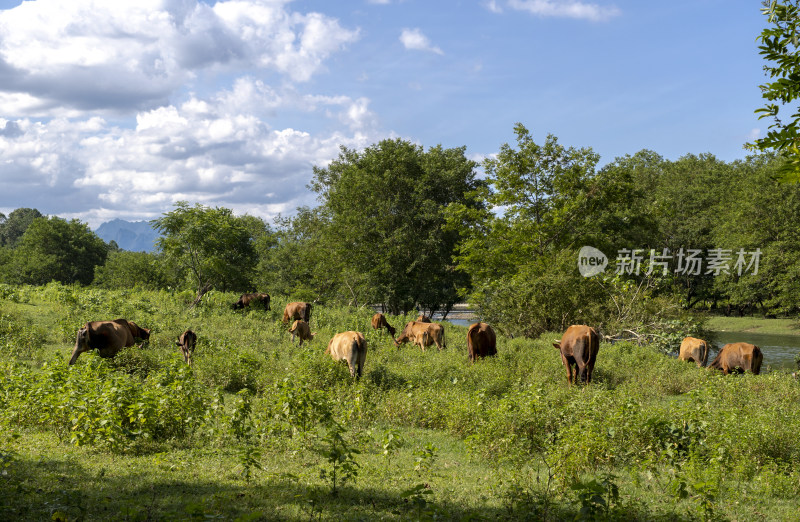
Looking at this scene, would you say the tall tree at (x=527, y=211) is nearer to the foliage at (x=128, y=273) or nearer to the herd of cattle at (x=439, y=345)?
the herd of cattle at (x=439, y=345)

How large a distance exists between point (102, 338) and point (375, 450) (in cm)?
984

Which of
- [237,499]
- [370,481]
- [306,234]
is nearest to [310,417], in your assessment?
[370,481]

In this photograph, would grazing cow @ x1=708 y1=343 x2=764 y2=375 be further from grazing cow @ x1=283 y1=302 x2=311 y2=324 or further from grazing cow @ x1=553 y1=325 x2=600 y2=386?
grazing cow @ x1=283 y1=302 x2=311 y2=324

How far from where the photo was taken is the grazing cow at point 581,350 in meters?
15.5

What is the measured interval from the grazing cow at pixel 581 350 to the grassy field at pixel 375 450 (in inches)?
63.7

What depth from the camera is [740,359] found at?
60.6ft

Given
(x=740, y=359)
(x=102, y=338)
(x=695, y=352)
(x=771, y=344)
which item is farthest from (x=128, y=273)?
(x=771, y=344)

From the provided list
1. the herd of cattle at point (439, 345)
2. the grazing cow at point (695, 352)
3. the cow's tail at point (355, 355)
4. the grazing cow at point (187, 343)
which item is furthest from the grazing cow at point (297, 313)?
the grazing cow at point (695, 352)

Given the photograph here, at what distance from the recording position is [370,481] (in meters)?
7.64

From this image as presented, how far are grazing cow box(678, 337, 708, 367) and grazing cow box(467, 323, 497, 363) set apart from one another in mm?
7708

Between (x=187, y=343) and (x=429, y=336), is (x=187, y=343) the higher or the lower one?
the lower one

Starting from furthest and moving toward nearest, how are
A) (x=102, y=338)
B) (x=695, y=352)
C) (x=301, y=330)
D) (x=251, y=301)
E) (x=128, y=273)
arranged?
(x=128, y=273) → (x=251, y=301) → (x=695, y=352) → (x=301, y=330) → (x=102, y=338)

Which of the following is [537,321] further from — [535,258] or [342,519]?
[342,519]

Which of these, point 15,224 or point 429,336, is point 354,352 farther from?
point 15,224
